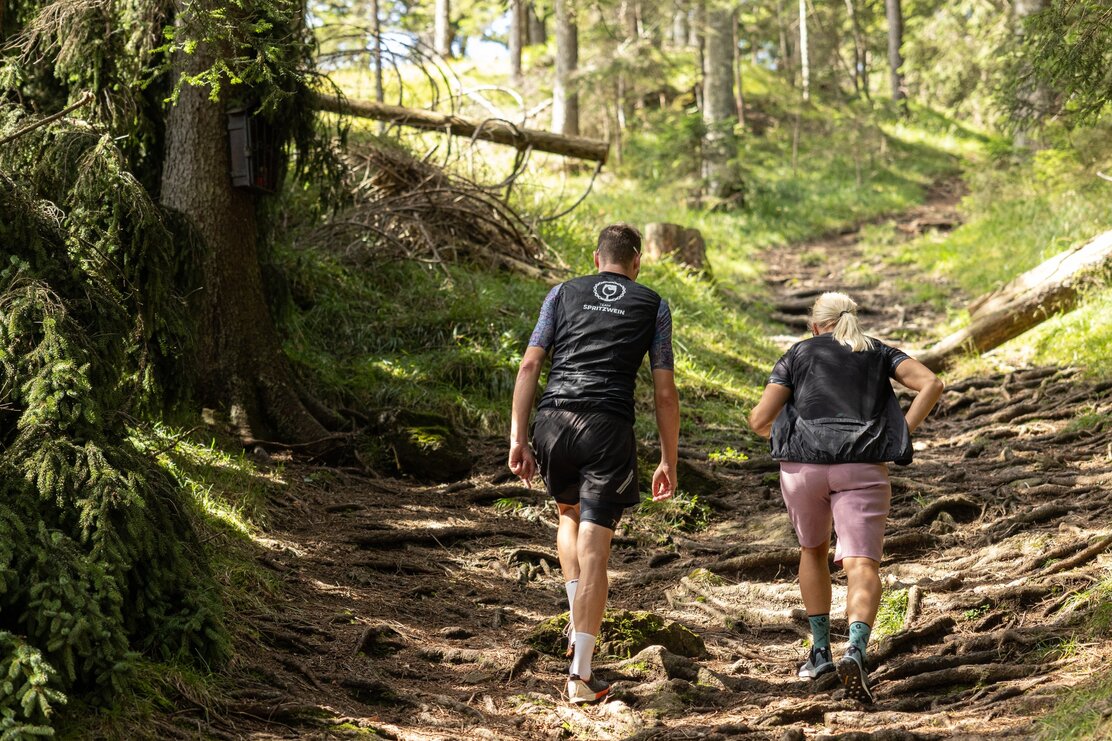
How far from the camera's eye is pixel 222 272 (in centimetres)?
763

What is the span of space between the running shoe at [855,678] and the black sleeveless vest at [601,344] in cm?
150

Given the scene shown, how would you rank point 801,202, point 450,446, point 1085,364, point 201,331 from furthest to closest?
point 801,202, point 1085,364, point 450,446, point 201,331

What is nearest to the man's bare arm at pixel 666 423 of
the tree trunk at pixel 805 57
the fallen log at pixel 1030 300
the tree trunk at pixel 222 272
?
the tree trunk at pixel 222 272

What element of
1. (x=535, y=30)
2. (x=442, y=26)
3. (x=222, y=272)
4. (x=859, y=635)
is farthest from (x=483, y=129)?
(x=535, y=30)

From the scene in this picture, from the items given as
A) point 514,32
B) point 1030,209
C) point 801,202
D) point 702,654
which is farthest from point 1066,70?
point 514,32

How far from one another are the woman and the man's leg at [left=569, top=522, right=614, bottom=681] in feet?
3.17

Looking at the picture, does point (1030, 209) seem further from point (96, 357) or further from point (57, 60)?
point (96, 357)

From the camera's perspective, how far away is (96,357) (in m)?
4.31

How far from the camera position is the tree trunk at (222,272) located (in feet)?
24.7

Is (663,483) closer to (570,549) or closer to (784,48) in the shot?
(570,549)

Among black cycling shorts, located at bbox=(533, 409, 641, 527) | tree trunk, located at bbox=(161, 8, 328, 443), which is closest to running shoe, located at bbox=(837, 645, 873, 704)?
black cycling shorts, located at bbox=(533, 409, 641, 527)

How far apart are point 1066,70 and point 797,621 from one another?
4.10 m

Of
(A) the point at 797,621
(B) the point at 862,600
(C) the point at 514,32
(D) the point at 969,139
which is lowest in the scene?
(A) the point at 797,621

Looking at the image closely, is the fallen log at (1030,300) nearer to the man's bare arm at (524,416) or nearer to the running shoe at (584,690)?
the man's bare arm at (524,416)
